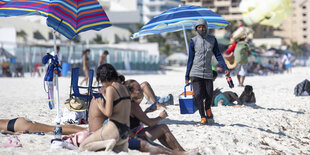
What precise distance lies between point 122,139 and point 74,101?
6.66 ft

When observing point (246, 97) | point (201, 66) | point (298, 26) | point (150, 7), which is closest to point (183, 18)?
point (201, 66)

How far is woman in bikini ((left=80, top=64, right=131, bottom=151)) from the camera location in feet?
13.0

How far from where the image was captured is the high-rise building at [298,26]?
87.9 metres

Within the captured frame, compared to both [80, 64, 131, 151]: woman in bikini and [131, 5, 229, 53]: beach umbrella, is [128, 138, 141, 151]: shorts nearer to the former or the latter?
[80, 64, 131, 151]: woman in bikini

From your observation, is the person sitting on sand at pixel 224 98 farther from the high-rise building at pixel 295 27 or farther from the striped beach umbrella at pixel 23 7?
the high-rise building at pixel 295 27

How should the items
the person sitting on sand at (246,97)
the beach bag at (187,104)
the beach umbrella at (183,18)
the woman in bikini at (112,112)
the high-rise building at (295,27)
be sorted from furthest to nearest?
the high-rise building at (295,27) < the person sitting on sand at (246,97) < the beach umbrella at (183,18) < the beach bag at (187,104) < the woman in bikini at (112,112)

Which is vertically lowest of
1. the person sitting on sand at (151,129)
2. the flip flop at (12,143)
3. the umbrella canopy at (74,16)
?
the flip flop at (12,143)

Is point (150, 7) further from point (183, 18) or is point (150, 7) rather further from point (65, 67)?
point (183, 18)

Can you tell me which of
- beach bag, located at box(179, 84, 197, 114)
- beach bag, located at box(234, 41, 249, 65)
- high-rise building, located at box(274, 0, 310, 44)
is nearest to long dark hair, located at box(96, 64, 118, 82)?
beach bag, located at box(179, 84, 197, 114)

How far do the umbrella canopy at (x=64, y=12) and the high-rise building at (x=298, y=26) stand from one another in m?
85.3

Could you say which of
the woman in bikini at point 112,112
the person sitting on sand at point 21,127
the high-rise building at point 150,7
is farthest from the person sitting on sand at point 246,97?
the high-rise building at point 150,7

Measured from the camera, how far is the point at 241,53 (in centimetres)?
1105

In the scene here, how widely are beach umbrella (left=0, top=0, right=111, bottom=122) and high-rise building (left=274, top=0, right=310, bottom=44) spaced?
280ft

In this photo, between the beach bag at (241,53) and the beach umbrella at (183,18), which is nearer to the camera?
the beach umbrella at (183,18)
